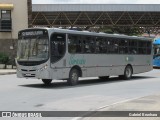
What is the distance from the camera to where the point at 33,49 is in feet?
67.6

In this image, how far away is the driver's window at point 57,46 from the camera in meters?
20.4

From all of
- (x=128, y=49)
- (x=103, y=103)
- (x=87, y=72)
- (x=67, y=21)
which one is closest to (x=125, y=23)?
(x=67, y=21)

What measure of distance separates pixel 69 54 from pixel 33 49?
1.88m

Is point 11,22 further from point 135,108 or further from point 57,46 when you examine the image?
point 135,108

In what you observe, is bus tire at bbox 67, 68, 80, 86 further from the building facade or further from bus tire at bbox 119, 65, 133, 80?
the building facade

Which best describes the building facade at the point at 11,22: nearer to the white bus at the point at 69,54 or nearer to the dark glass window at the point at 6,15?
the dark glass window at the point at 6,15

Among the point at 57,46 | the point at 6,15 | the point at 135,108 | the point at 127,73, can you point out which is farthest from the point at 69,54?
the point at 6,15

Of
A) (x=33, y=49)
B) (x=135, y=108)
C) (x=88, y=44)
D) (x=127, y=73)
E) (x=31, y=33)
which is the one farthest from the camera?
(x=127, y=73)

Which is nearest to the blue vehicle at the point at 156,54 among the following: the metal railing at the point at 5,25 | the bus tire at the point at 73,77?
the metal railing at the point at 5,25

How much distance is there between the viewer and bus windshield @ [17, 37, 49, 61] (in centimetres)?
2030

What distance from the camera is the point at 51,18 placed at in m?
59.2

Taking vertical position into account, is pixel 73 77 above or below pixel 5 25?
below

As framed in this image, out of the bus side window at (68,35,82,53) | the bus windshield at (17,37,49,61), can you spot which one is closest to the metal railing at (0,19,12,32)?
the bus side window at (68,35,82,53)

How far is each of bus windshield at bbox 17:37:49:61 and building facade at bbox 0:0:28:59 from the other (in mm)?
23112
